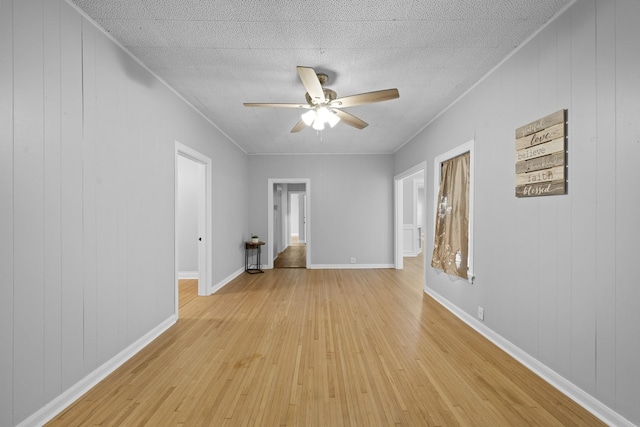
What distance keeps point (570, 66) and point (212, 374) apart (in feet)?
11.0

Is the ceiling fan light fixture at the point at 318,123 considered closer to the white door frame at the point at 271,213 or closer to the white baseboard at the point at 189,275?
the white door frame at the point at 271,213

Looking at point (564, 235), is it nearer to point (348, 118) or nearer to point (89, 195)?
point (348, 118)

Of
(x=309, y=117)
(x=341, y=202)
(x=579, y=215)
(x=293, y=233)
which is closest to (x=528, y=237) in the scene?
(x=579, y=215)

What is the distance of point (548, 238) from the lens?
2.05 metres

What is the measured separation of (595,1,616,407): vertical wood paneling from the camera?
1588 mm

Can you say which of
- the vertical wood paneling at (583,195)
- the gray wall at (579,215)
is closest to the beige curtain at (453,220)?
the gray wall at (579,215)

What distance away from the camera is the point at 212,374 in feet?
6.98

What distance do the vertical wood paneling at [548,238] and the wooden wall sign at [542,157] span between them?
8 cm

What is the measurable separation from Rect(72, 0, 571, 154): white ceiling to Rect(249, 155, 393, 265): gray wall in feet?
9.05

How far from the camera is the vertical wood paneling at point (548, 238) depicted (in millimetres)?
1986

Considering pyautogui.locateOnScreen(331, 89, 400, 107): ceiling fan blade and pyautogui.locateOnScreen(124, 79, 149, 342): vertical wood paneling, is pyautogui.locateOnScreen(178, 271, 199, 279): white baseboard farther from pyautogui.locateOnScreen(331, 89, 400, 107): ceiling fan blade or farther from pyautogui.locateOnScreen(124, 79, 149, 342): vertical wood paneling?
pyautogui.locateOnScreen(331, 89, 400, 107): ceiling fan blade

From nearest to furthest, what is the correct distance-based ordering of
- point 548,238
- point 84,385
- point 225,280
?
point 84,385, point 548,238, point 225,280

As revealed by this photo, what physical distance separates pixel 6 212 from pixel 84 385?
50.1 inches

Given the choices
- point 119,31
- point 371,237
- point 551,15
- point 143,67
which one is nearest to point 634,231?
point 551,15
